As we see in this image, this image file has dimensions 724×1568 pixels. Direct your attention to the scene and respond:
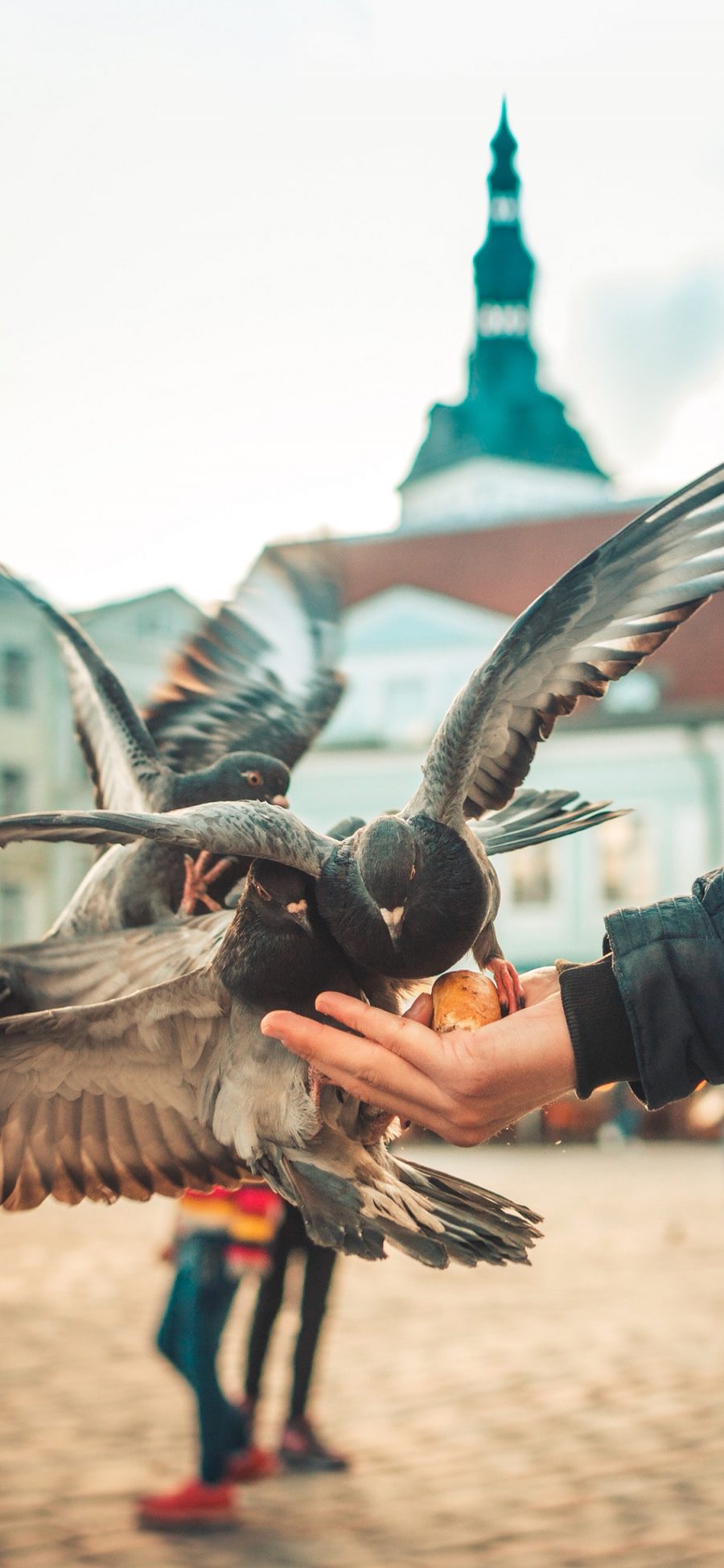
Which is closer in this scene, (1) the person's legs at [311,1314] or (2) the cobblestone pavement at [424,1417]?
(2) the cobblestone pavement at [424,1417]

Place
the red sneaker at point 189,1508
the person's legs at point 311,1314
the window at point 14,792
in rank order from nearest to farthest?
the red sneaker at point 189,1508 < the person's legs at point 311,1314 < the window at point 14,792

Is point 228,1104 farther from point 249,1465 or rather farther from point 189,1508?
point 249,1465

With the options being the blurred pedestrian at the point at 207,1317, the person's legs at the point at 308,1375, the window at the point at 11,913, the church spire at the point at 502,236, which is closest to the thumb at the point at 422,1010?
the church spire at the point at 502,236

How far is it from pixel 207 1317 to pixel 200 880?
12.3ft

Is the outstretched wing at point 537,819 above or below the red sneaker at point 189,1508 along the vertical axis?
above

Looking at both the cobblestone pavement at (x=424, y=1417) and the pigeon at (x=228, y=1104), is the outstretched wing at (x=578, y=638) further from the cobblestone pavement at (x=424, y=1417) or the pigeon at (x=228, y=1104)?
the cobblestone pavement at (x=424, y=1417)

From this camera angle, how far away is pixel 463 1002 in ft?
7.58

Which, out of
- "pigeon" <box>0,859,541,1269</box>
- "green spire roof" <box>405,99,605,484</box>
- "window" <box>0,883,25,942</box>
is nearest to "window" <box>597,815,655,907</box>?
"window" <box>0,883,25,942</box>

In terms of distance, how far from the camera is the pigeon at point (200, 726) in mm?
2420

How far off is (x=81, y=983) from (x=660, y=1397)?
6315 millimetres

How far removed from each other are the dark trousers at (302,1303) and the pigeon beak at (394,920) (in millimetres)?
4219

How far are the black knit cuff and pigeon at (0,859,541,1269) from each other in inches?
9.0

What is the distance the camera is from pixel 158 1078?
242 centimetres

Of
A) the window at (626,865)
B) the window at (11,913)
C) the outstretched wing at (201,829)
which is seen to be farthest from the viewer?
the window at (626,865)
